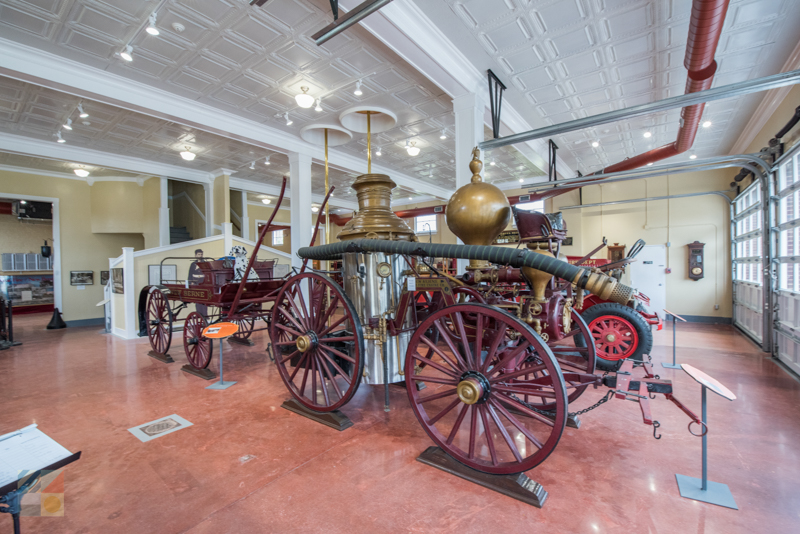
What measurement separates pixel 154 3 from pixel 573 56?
4675 mm

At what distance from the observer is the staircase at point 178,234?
10.8m

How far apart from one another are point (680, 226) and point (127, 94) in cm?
1170

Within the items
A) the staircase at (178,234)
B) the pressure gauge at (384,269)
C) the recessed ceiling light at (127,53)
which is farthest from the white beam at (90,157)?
the pressure gauge at (384,269)

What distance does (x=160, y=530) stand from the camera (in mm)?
1814

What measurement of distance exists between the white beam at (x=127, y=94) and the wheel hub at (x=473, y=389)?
5.76m

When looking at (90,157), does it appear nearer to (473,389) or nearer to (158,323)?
(158,323)

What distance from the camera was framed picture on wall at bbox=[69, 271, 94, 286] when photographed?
32.4 feet

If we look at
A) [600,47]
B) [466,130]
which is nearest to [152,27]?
[466,130]

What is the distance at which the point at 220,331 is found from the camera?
3.78m

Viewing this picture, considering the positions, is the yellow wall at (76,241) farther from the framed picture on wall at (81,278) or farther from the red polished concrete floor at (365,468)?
the red polished concrete floor at (365,468)

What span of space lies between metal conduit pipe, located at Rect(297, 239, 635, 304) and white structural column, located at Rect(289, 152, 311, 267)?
4388mm

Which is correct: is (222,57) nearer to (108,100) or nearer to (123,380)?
(108,100)

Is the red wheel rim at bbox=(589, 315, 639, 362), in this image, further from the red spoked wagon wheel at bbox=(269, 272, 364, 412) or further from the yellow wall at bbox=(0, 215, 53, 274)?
the yellow wall at bbox=(0, 215, 53, 274)

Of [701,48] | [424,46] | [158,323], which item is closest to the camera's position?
[701,48]
